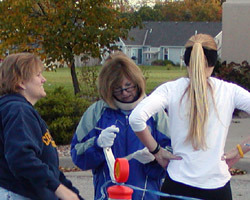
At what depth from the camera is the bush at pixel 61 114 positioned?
8.88 metres

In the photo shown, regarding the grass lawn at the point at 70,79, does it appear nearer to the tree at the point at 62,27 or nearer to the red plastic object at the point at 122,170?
the tree at the point at 62,27

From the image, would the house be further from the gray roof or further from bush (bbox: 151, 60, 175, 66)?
bush (bbox: 151, 60, 175, 66)

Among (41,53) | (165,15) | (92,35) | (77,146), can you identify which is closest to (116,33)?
(92,35)

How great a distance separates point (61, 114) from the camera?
29.7 ft

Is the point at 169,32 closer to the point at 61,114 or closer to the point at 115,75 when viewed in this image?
the point at 61,114

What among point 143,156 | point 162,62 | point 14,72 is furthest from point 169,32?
point 14,72

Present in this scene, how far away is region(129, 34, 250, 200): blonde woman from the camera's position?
110 inches

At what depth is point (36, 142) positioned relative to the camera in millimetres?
2791

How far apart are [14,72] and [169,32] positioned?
77.2m

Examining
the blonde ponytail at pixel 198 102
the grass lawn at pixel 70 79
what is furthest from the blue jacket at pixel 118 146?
the grass lawn at pixel 70 79

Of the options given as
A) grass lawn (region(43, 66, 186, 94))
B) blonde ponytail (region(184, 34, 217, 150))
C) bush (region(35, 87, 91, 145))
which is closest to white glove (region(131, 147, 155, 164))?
blonde ponytail (region(184, 34, 217, 150))

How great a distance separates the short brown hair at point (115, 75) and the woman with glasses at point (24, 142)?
19.7 inches

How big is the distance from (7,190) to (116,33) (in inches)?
369

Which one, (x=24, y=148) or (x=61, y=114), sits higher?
(x=24, y=148)
